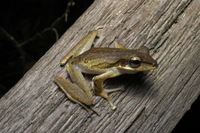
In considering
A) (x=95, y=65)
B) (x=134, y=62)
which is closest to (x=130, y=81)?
→ (x=134, y=62)

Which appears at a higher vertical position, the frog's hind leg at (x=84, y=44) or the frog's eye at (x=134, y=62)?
the frog's hind leg at (x=84, y=44)

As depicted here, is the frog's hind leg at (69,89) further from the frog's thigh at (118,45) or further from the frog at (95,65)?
the frog's thigh at (118,45)

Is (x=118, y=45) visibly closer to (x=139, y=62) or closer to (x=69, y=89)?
(x=139, y=62)

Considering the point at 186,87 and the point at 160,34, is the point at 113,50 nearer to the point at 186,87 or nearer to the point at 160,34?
the point at 160,34

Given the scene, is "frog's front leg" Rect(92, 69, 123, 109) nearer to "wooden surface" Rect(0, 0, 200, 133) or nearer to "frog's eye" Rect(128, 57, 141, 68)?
"wooden surface" Rect(0, 0, 200, 133)

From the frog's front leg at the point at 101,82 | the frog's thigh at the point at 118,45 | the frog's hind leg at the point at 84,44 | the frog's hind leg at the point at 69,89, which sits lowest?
the frog's front leg at the point at 101,82

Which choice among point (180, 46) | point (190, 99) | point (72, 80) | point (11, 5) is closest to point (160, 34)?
point (180, 46)

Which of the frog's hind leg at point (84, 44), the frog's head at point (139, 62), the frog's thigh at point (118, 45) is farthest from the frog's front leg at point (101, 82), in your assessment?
the frog's hind leg at point (84, 44)

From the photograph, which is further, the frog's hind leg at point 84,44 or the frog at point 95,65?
the frog's hind leg at point 84,44
